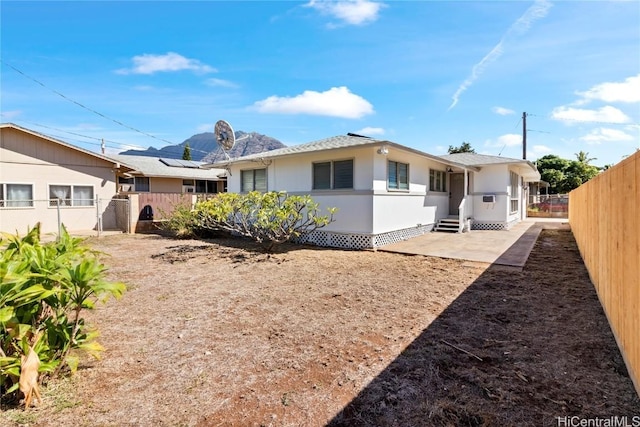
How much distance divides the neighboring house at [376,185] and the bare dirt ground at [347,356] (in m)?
3.74

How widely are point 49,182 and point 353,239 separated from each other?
14.1 metres

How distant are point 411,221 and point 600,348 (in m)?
8.61

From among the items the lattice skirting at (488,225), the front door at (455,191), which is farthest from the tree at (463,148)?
the lattice skirting at (488,225)

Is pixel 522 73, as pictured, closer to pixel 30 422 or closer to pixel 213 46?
pixel 213 46

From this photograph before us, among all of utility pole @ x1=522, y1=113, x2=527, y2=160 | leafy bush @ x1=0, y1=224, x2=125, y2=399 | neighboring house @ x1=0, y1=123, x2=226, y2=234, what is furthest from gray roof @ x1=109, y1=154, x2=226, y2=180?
utility pole @ x1=522, y1=113, x2=527, y2=160

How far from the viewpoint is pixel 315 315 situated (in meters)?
4.45

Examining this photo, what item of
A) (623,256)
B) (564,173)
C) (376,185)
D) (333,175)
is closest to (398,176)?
(376,185)

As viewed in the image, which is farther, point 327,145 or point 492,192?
point 492,192

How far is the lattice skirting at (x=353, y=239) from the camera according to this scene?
9844mm

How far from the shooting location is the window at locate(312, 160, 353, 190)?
32.8ft

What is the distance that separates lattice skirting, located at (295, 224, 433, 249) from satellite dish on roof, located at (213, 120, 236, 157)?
6040mm

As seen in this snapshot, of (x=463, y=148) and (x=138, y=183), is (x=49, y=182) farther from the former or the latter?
(x=463, y=148)

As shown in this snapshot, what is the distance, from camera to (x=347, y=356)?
10.8 ft

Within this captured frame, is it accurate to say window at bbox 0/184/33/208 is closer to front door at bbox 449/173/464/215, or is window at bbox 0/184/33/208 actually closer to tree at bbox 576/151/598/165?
front door at bbox 449/173/464/215
